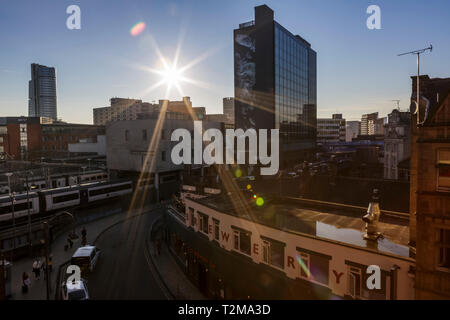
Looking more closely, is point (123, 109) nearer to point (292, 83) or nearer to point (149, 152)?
point (292, 83)

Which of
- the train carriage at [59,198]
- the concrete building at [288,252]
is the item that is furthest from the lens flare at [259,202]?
the train carriage at [59,198]

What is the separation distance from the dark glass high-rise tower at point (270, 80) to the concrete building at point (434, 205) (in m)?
53.5

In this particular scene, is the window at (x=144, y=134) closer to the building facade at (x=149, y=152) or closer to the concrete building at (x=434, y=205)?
the building facade at (x=149, y=152)

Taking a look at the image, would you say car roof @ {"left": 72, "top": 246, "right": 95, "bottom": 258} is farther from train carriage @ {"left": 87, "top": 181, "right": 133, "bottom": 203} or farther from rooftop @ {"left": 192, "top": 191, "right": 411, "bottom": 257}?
train carriage @ {"left": 87, "top": 181, "right": 133, "bottom": 203}

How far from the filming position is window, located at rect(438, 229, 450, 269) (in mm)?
9587

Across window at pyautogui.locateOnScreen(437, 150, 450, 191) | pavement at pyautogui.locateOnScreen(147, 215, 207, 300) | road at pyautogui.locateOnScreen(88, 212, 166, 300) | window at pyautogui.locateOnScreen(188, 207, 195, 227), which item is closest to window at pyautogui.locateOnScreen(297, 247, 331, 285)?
window at pyautogui.locateOnScreen(437, 150, 450, 191)

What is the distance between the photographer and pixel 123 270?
2358 cm

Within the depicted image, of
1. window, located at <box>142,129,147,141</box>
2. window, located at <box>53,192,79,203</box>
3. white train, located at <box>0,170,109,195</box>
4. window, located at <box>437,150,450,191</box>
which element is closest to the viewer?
window, located at <box>437,150,450,191</box>

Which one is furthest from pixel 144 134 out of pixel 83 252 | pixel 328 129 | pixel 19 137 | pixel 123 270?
pixel 328 129

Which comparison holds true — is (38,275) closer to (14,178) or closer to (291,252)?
(291,252)

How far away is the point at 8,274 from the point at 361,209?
2401cm

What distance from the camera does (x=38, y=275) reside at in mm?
22250

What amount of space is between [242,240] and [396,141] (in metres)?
33.1

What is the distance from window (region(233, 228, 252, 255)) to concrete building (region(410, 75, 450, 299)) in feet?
27.0
